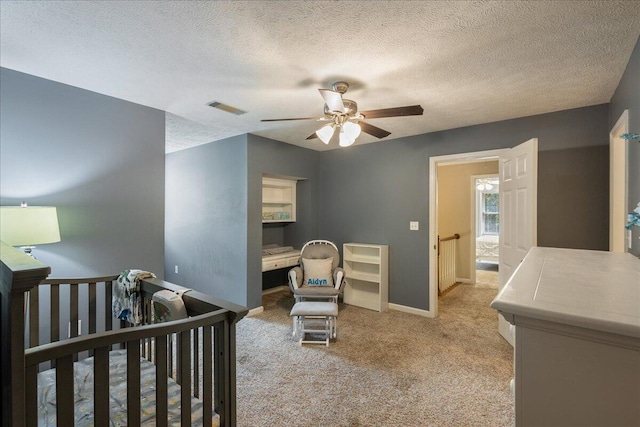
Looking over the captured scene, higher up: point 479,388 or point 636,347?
point 636,347

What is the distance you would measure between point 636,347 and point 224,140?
425 centimetres

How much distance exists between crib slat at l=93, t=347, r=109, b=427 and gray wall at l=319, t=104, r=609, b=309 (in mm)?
3478

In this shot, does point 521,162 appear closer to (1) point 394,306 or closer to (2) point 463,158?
(2) point 463,158

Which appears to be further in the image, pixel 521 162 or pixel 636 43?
pixel 521 162

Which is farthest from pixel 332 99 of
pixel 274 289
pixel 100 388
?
pixel 274 289

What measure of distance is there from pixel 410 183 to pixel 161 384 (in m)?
3.51

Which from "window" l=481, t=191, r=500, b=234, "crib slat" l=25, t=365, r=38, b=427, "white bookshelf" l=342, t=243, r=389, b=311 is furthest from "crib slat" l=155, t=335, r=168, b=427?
"window" l=481, t=191, r=500, b=234

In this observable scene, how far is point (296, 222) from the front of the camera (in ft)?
16.4

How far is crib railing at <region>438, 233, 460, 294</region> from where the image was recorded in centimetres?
488

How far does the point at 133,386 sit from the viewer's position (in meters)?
1.08

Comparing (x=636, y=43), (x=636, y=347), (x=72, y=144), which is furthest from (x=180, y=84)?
(x=636, y=43)

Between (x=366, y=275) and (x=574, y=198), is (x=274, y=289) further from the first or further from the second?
(x=574, y=198)

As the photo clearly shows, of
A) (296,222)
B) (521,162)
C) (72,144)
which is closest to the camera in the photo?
(72,144)

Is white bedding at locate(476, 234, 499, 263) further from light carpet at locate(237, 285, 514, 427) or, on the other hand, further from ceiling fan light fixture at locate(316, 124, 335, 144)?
ceiling fan light fixture at locate(316, 124, 335, 144)
